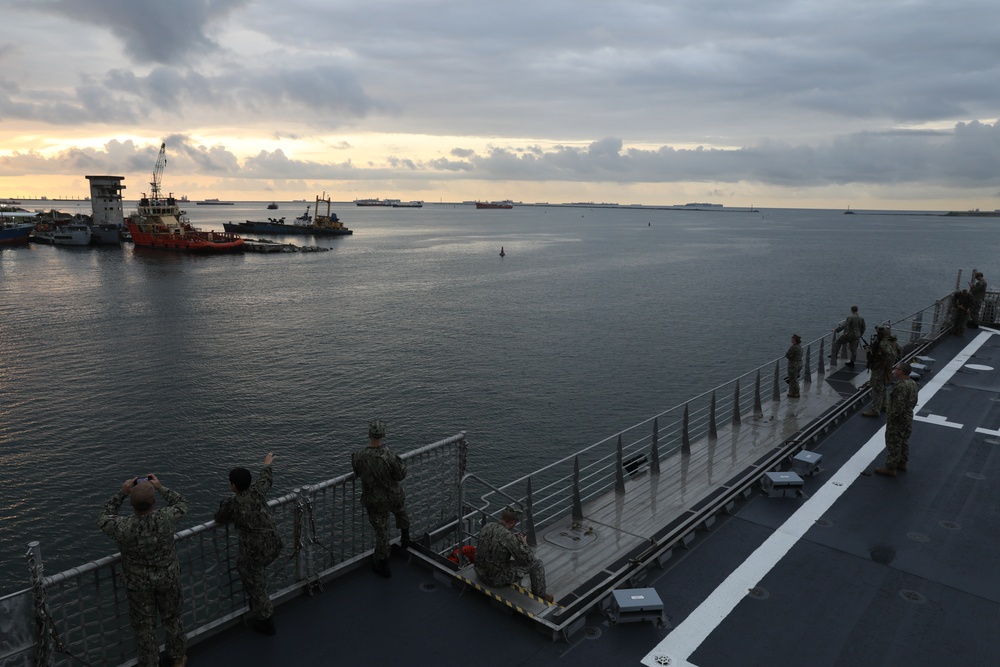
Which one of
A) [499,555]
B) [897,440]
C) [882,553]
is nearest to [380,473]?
[499,555]

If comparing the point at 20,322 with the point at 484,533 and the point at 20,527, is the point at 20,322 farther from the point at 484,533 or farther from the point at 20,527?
the point at 484,533

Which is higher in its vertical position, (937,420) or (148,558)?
(148,558)

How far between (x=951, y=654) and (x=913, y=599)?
39.2 inches

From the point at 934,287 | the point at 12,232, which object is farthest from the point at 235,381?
the point at 12,232

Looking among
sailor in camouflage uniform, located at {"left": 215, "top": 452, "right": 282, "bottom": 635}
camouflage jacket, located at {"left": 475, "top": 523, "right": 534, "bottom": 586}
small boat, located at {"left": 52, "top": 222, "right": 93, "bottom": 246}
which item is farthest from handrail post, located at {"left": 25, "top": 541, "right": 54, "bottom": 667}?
small boat, located at {"left": 52, "top": 222, "right": 93, "bottom": 246}

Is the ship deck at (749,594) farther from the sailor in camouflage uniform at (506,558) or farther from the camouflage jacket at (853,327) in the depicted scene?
the camouflage jacket at (853,327)

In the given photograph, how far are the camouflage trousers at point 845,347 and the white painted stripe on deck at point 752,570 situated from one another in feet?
20.4

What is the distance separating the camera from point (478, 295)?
59.3m

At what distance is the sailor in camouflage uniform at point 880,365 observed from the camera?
13570 millimetres

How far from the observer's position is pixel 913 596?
760cm

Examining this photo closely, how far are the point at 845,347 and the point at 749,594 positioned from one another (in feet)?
47.0

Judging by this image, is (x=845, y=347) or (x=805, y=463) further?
(x=845, y=347)

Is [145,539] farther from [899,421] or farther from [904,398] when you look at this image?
[899,421]

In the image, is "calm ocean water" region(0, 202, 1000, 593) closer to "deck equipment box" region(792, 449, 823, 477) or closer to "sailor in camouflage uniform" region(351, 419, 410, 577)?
"deck equipment box" region(792, 449, 823, 477)
